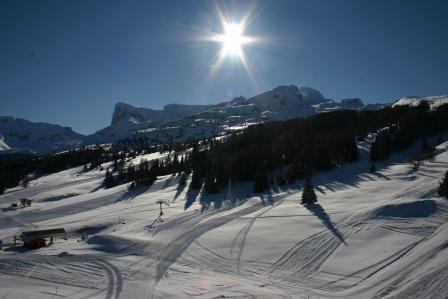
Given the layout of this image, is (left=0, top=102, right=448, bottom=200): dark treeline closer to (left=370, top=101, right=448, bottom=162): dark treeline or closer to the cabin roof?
(left=370, top=101, right=448, bottom=162): dark treeline

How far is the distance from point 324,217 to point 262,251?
11.5 m

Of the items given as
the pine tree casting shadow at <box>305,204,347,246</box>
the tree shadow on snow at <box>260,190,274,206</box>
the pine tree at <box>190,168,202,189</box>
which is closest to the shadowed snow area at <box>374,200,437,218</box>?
the pine tree casting shadow at <box>305,204,347,246</box>

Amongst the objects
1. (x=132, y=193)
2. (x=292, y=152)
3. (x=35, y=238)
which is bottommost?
(x=35, y=238)

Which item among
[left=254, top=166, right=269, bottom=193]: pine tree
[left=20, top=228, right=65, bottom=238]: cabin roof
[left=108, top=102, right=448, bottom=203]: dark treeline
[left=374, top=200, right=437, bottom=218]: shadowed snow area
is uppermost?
[left=108, top=102, right=448, bottom=203]: dark treeline

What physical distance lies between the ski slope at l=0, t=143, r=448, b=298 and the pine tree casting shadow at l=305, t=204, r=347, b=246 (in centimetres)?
11

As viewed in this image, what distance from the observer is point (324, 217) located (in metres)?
43.0

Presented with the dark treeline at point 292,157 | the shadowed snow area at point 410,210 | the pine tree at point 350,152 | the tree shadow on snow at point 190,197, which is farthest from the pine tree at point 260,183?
A: the shadowed snow area at point 410,210

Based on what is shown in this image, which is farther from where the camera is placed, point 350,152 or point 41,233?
point 350,152

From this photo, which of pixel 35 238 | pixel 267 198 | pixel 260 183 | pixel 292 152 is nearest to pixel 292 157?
pixel 292 152

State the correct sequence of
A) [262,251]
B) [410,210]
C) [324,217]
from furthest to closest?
[324,217] < [410,210] < [262,251]

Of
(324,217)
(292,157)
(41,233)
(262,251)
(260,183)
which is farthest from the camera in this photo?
(292,157)

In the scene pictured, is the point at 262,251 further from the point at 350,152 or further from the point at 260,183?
the point at 350,152

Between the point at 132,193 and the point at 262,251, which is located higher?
the point at 132,193

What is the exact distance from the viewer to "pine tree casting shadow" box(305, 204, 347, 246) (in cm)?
3616
